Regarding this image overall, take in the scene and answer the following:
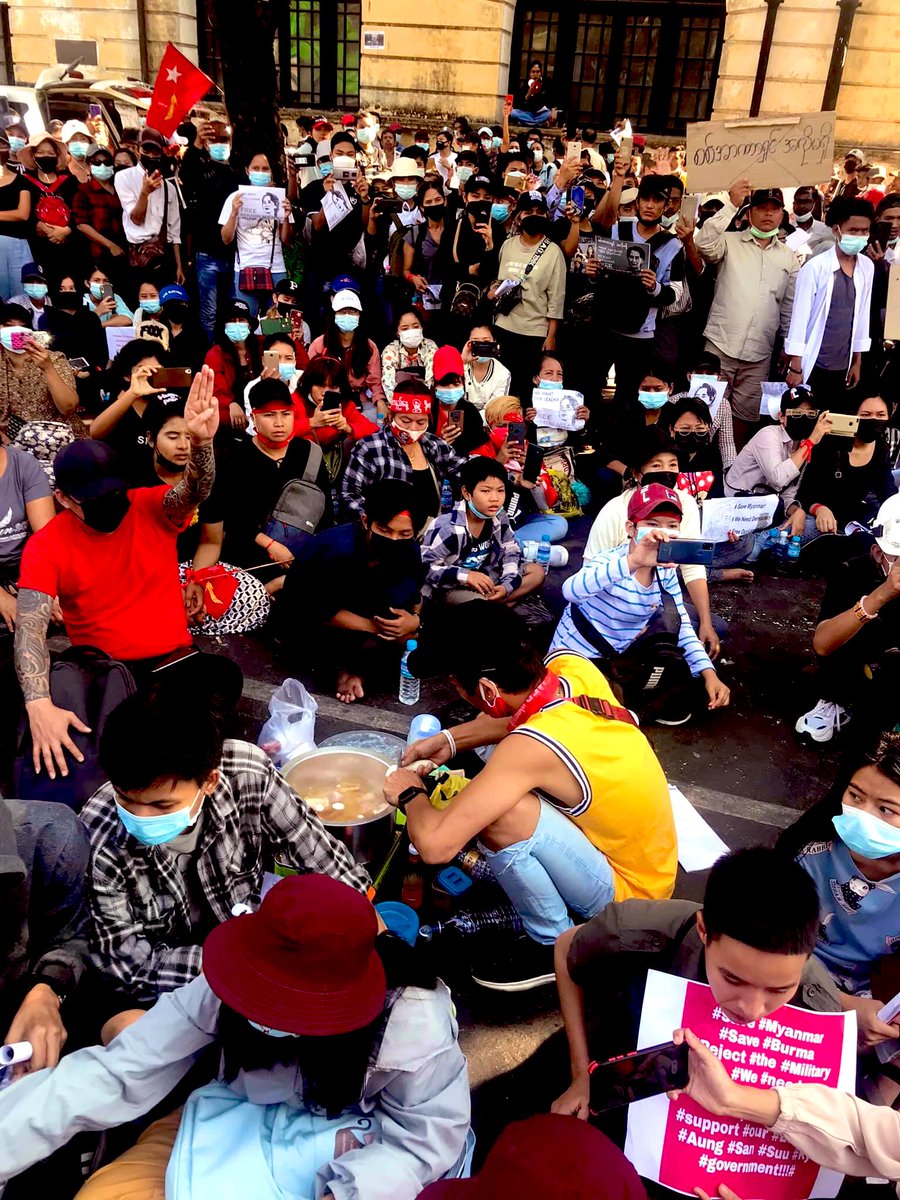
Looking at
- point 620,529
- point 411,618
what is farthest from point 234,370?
point 620,529

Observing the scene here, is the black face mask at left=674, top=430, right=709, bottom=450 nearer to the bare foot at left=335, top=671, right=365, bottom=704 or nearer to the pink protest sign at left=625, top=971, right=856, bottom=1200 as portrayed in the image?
the bare foot at left=335, top=671, right=365, bottom=704

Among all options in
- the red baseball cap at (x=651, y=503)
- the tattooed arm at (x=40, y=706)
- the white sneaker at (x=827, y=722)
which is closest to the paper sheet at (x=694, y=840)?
the white sneaker at (x=827, y=722)

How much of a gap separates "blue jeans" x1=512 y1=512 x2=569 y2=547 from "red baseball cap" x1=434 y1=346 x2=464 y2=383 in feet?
4.39

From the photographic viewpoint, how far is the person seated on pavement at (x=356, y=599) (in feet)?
15.8

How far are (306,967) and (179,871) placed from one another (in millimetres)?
910

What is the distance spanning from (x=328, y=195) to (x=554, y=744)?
769 cm

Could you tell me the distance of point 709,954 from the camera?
2.06m

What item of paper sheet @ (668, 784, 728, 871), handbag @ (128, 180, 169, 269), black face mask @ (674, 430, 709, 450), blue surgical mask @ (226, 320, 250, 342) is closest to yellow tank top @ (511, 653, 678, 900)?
paper sheet @ (668, 784, 728, 871)

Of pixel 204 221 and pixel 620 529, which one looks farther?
pixel 204 221

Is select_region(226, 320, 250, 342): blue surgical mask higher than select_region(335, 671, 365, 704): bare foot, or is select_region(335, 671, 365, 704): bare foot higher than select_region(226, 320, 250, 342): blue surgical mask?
select_region(226, 320, 250, 342): blue surgical mask

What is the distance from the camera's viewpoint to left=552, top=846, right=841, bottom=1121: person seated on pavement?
1.96 m

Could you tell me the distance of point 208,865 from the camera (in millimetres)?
2725

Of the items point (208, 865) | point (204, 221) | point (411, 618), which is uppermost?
point (204, 221)

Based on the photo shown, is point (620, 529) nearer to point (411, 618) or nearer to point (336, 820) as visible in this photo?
point (411, 618)
